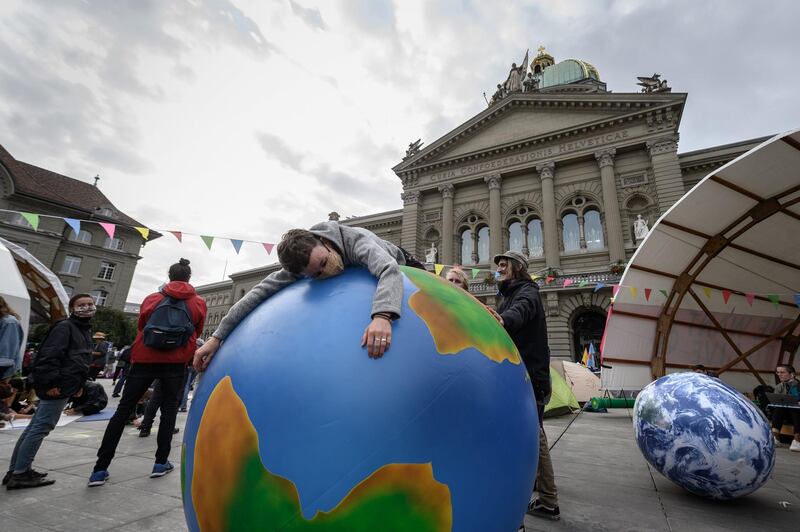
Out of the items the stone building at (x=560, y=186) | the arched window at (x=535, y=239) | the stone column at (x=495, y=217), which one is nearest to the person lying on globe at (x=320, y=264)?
the stone building at (x=560, y=186)

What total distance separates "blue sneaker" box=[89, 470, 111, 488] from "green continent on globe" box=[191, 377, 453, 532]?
8.49ft

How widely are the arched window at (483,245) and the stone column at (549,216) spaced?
4.19 meters

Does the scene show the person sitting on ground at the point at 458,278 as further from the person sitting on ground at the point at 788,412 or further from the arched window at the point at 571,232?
the arched window at the point at 571,232

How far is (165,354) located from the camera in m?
3.83

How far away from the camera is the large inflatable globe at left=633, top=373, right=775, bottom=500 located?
121 inches

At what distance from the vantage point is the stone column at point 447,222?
26684mm

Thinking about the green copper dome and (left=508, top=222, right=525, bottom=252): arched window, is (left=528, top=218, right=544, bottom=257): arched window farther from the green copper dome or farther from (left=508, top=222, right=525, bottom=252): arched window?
the green copper dome

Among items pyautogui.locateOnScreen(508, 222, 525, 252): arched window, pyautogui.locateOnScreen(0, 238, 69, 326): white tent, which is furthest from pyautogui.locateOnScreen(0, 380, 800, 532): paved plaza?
pyautogui.locateOnScreen(508, 222, 525, 252): arched window

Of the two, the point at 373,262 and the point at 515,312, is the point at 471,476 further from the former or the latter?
the point at 515,312

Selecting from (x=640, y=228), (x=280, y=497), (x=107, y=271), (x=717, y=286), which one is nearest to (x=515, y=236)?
(x=640, y=228)

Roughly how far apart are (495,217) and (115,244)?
128 feet

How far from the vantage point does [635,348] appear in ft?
30.9

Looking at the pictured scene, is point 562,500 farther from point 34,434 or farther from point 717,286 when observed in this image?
point 717,286

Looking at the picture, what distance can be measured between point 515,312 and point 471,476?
1817mm
